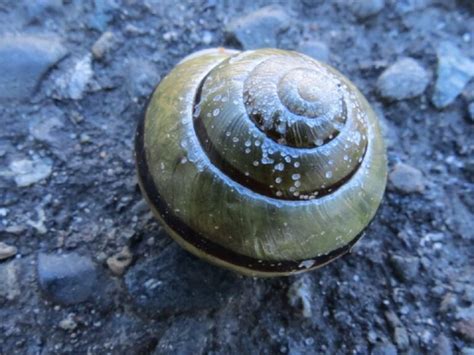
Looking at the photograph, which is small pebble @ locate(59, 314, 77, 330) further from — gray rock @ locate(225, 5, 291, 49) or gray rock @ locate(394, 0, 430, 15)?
gray rock @ locate(394, 0, 430, 15)

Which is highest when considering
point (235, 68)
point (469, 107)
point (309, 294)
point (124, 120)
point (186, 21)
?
point (235, 68)

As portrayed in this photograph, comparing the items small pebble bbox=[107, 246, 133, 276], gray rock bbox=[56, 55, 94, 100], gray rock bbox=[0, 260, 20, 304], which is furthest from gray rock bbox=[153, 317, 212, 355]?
gray rock bbox=[56, 55, 94, 100]

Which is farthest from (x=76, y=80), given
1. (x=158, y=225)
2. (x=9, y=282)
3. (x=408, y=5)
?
(x=408, y=5)

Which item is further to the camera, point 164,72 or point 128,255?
point 164,72

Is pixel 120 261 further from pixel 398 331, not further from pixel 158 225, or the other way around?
pixel 398 331

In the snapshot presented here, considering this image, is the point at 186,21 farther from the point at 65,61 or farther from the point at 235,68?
the point at 235,68

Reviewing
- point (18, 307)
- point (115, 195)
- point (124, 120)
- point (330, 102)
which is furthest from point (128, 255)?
A: point (330, 102)

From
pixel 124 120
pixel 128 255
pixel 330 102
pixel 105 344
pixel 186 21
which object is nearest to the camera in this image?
pixel 330 102
